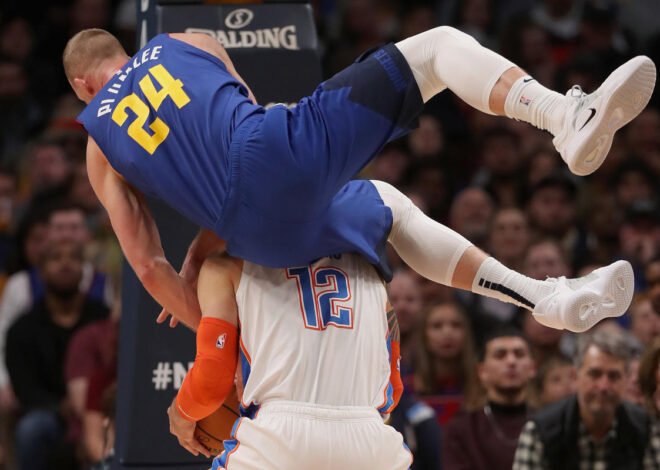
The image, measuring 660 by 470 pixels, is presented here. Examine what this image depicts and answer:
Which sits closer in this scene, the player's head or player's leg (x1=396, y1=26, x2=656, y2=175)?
player's leg (x1=396, y1=26, x2=656, y2=175)

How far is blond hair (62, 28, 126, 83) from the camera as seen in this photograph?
4.53 m

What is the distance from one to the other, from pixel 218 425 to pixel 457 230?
4834mm

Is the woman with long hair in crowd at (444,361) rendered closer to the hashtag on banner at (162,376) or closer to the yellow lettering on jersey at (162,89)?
the hashtag on banner at (162,376)

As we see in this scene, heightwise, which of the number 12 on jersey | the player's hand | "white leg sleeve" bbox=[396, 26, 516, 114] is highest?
"white leg sleeve" bbox=[396, 26, 516, 114]

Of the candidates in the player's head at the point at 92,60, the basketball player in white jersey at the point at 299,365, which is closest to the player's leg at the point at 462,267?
the basketball player in white jersey at the point at 299,365

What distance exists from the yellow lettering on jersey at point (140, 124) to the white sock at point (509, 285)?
106 cm

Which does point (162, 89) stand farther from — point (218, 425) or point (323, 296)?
point (218, 425)

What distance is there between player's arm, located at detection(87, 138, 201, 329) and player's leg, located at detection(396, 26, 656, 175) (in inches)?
40.8

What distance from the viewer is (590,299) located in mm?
3885

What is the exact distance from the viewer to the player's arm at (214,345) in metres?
4.06

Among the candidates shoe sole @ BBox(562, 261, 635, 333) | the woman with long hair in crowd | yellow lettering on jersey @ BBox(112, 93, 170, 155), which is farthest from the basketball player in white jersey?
the woman with long hair in crowd

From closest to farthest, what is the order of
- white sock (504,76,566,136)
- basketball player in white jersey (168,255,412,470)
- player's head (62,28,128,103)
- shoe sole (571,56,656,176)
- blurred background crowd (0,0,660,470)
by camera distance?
shoe sole (571,56,656,176)
white sock (504,76,566,136)
basketball player in white jersey (168,255,412,470)
player's head (62,28,128,103)
blurred background crowd (0,0,660,470)

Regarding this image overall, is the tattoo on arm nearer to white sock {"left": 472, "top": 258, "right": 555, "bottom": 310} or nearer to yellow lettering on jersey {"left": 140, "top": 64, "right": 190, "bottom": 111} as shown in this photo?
white sock {"left": 472, "top": 258, "right": 555, "bottom": 310}

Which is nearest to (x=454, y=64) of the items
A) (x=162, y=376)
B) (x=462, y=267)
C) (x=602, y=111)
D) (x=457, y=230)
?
(x=602, y=111)
